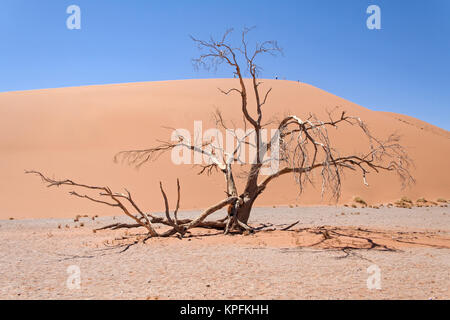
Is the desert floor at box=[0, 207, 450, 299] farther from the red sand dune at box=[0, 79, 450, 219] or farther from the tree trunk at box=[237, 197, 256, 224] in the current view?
the red sand dune at box=[0, 79, 450, 219]

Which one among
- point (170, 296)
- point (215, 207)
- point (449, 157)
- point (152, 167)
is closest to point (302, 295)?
point (170, 296)

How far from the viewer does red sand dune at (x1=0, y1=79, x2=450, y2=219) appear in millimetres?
20172

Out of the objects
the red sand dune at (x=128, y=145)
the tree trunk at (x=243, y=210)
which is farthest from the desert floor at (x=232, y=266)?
the red sand dune at (x=128, y=145)

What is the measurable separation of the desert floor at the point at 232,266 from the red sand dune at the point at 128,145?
11375mm

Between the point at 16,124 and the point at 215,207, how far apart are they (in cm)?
2451

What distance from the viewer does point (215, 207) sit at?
8789mm

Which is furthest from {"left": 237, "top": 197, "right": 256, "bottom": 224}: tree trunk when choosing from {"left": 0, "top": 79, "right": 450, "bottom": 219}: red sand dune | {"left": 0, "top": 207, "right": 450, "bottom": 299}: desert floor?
{"left": 0, "top": 79, "right": 450, "bottom": 219}: red sand dune

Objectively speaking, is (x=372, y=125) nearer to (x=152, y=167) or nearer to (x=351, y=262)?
(x=152, y=167)

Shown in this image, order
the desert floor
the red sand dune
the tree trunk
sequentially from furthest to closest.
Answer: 1. the red sand dune
2. the tree trunk
3. the desert floor

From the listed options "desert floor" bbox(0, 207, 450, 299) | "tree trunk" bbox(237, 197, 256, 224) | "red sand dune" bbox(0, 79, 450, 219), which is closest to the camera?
"desert floor" bbox(0, 207, 450, 299)

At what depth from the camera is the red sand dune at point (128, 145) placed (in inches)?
794

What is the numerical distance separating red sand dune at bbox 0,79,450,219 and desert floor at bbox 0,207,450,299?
1138 cm

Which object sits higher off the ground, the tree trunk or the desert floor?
the tree trunk

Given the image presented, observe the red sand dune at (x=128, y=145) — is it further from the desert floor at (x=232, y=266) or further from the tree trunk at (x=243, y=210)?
the desert floor at (x=232, y=266)
